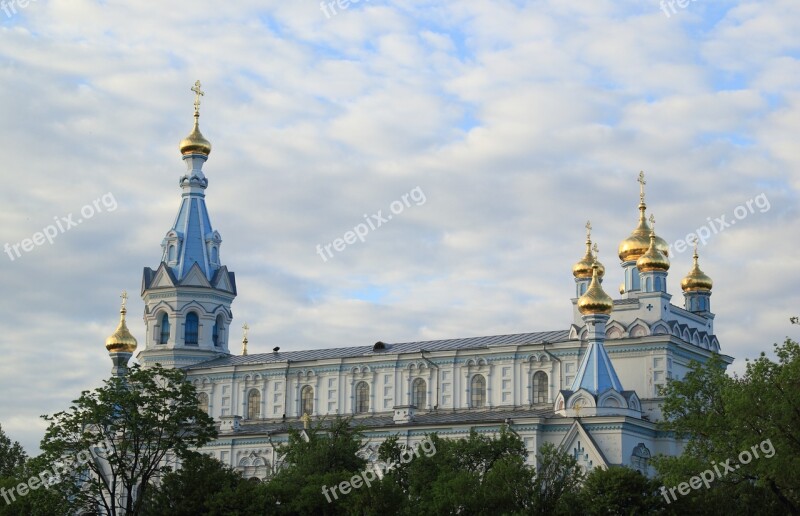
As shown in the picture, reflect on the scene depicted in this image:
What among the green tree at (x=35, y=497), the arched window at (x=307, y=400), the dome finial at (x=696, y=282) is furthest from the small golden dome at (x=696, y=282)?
the green tree at (x=35, y=497)

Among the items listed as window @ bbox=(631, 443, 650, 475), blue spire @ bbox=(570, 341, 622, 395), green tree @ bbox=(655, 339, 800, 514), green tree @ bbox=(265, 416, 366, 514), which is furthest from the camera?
blue spire @ bbox=(570, 341, 622, 395)

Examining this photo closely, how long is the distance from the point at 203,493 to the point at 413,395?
16.3m

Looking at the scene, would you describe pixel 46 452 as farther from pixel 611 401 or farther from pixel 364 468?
pixel 611 401

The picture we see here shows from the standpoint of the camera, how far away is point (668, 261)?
55312mm

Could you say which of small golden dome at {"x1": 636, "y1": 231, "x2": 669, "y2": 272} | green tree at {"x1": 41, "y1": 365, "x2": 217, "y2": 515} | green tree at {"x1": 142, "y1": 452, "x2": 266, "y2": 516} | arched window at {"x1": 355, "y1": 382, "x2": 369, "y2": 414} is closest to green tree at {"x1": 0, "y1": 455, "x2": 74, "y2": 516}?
green tree at {"x1": 41, "y1": 365, "x2": 217, "y2": 515}

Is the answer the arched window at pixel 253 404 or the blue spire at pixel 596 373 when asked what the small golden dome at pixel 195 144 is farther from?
the blue spire at pixel 596 373

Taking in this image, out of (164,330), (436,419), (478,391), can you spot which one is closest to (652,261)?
(478,391)

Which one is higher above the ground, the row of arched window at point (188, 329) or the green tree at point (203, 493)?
the row of arched window at point (188, 329)

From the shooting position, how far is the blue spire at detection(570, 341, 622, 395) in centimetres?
5062

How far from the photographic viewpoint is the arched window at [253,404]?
201 ft

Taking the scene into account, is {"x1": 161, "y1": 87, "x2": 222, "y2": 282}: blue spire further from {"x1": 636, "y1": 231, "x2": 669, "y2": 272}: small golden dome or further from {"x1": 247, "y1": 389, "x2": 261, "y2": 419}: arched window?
{"x1": 636, "y1": 231, "x2": 669, "y2": 272}: small golden dome

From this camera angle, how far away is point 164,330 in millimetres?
64250

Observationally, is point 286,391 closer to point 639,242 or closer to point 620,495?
point 639,242

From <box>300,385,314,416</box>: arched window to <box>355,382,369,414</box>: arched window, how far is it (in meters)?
2.25
